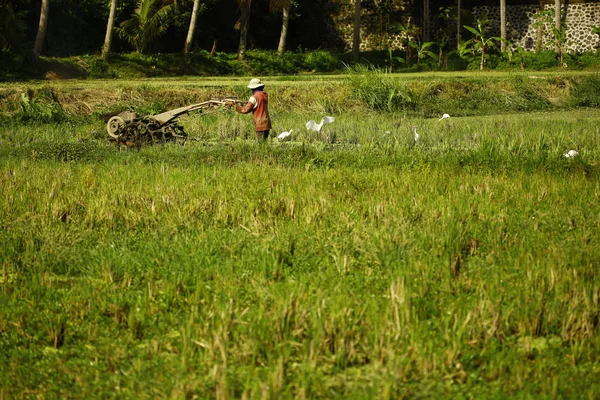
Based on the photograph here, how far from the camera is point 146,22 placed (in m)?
20.6

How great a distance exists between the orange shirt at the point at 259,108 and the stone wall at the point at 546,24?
15669mm

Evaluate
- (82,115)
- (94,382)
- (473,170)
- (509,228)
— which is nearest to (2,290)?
(94,382)

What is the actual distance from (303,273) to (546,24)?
22.3 metres

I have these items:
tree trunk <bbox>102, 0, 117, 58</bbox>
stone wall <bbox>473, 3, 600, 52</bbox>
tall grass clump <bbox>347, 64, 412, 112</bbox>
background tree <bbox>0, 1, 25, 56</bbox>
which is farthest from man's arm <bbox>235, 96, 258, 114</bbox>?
stone wall <bbox>473, 3, 600, 52</bbox>

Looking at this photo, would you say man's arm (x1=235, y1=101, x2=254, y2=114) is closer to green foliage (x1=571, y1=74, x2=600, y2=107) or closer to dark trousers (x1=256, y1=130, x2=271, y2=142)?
dark trousers (x1=256, y1=130, x2=271, y2=142)

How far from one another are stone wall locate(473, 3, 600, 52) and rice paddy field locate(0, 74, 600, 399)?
1676 cm

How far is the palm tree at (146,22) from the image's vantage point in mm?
20484

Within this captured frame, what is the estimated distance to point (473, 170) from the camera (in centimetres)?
794

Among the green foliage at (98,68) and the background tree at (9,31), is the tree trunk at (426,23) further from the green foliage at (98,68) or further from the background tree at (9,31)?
the background tree at (9,31)

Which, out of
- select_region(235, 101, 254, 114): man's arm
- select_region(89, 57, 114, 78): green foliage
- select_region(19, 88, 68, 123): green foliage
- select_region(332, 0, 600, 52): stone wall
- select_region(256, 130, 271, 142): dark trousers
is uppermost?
select_region(332, 0, 600, 52): stone wall

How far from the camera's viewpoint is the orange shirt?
33.0ft

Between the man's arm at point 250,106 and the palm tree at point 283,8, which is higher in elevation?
the palm tree at point 283,8

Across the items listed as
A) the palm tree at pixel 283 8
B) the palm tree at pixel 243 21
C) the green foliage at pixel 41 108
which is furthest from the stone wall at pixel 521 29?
the green foliage at pixel 41 108

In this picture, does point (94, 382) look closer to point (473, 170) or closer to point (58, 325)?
point (58, 325)
